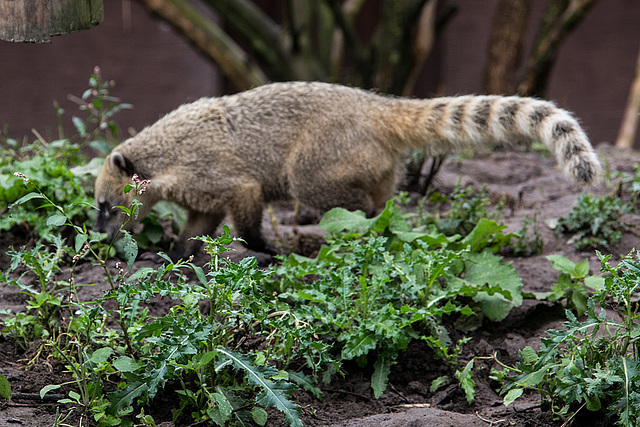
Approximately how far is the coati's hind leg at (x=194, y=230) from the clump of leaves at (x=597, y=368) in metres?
2.77

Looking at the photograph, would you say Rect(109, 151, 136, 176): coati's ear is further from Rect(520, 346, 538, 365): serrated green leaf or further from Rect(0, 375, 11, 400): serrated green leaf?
Rect(520, 346, 538, 365): serrated green leaf

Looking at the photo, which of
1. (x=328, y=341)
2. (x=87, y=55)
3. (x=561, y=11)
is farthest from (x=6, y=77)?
(x=328, y=341)

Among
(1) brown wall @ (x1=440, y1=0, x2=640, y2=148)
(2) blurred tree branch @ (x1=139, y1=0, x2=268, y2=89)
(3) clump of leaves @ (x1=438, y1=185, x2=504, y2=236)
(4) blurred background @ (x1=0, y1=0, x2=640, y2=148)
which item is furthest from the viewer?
(1) brown wall @ (x1=440, y1=0, x2=640, y2=148)

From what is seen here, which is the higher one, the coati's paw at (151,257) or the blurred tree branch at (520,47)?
the blurred tree branch at (520,47)

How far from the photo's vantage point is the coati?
4875 mm

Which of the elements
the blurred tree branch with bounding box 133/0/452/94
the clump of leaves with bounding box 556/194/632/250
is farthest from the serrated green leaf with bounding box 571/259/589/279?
the blurred tree branch with bounding box 133/0/452/94

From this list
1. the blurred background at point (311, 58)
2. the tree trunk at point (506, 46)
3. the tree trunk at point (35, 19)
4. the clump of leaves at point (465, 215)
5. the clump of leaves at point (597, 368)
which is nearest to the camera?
the clump of leaves at point (597, 368)

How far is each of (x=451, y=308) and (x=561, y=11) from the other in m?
5.71

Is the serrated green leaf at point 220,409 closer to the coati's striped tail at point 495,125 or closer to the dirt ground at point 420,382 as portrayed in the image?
the dirt ground at point 420,382

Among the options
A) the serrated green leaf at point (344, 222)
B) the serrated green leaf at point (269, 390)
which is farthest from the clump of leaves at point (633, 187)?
the serrated green leaf at point (269, 390)

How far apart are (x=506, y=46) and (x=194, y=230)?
4.87 m

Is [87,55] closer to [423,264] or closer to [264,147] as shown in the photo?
[264,147]

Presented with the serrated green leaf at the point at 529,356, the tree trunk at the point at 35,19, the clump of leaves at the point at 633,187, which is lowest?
the serrated green leaf at the point at 529,356

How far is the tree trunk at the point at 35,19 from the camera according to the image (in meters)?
2.99
